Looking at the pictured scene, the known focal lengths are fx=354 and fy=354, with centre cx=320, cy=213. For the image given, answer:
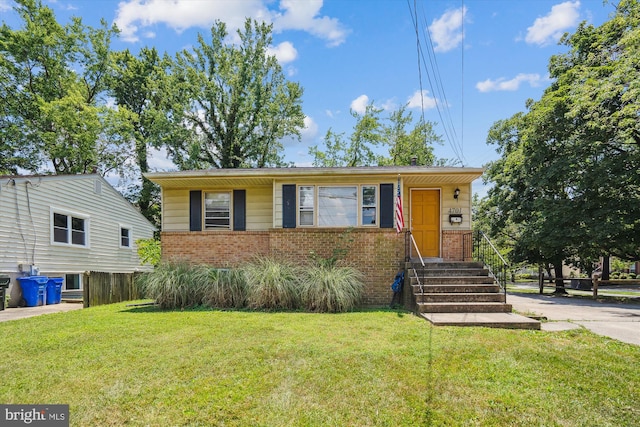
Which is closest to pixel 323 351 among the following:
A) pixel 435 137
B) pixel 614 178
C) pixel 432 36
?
pixel 432 36

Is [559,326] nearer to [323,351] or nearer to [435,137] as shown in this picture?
[323,351]

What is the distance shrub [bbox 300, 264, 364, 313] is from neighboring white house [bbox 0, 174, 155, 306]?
9502 mm

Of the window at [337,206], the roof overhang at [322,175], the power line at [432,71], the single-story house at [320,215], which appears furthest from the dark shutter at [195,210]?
the power line at [432,71]

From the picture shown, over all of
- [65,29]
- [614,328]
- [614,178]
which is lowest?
[614,328]

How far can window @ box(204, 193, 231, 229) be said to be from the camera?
10.8m

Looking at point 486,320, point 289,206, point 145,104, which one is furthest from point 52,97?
point 486,320

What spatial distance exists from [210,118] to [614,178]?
21689 mm

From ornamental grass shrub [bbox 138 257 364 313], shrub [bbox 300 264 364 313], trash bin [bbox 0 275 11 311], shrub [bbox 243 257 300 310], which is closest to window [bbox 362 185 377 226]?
ornamental grass shrub [bbox 138 257 364 313]

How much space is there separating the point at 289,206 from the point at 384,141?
18.5m

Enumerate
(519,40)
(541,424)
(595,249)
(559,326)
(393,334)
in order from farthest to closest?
(595,249), (519,40), (559,326), (393,334), (541,424)

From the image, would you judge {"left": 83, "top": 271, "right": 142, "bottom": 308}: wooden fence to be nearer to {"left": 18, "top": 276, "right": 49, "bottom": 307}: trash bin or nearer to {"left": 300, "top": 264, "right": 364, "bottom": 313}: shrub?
{"left": 18, "top": 276, "right": 49, "bottom": 307}: trash bin

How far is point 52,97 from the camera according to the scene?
20688 millimetres

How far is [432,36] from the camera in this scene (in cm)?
802

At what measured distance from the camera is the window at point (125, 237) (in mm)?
16703
